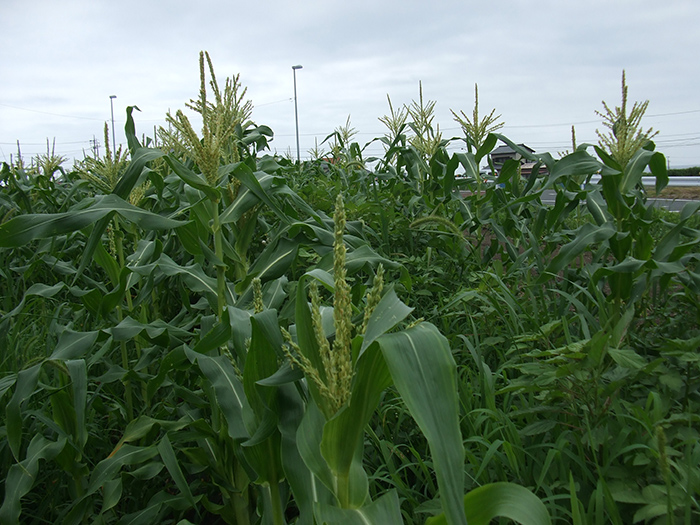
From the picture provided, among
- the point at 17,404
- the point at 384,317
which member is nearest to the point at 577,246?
the point at 384,317

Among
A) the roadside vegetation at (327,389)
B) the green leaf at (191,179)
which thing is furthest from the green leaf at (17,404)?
the green leaf at (191,179)

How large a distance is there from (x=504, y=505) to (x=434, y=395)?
29cm

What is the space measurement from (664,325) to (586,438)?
54.9 inches

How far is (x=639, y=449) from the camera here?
132cm

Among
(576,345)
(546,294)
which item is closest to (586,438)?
(576,345)

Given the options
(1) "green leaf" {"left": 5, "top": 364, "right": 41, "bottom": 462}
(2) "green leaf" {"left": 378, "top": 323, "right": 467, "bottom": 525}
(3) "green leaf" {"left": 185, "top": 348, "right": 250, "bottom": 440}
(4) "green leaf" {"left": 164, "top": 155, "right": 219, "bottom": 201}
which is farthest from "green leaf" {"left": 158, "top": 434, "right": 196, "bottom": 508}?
(2) "green leaf" {"left": 378, "top": 323, "right": 467, "bottom": 525}

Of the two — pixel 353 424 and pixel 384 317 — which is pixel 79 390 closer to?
pixel 353 424

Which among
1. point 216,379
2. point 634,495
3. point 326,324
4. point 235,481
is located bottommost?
point 235,481

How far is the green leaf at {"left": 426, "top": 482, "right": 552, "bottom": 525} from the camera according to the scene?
0.87 metres

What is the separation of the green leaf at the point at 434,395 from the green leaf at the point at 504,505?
17 centimetres

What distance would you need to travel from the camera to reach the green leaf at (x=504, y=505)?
2.84 feet

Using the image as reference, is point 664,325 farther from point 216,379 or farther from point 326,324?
point 216,379

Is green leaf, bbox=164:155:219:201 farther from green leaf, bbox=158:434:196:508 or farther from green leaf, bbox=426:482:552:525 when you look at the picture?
green leaf, bbox=426:482:552:525

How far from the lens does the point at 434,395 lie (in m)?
0.83
